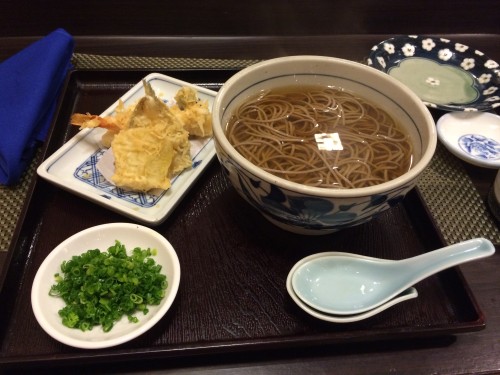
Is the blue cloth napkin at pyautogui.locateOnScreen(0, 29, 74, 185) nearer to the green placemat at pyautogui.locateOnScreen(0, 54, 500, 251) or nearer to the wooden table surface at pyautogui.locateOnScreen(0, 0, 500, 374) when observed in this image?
the green placemat at pyautogui.locateOnScreen(0, 54, 500, 251)

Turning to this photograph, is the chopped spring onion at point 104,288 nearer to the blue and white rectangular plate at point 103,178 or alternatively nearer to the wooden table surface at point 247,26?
the blue and white rectangular plate at point 103,178

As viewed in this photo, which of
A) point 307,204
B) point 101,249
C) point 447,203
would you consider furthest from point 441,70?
point 101,249

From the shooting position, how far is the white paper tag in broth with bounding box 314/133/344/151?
3.56 feet

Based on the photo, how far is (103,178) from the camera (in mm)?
1186

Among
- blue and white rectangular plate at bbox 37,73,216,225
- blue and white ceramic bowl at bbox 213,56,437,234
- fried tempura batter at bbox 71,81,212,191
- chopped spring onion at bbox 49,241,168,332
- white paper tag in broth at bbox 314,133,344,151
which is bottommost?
chopped spring onion at bbox 49,241,168,332

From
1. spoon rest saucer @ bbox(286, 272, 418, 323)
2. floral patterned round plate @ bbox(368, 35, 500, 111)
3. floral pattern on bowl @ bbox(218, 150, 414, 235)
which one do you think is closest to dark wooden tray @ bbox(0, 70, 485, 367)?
spoon rest saucer @ bbox(286, 272, 418, 323)

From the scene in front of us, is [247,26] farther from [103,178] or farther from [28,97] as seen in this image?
[103,178]

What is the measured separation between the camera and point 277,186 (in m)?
0.81

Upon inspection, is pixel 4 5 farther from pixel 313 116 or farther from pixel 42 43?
pixel 313 116

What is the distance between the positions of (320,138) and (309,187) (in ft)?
1.16

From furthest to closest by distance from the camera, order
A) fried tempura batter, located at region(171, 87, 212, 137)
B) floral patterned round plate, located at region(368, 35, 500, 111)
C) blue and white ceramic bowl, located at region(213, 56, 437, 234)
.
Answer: floral patterned round plate, located at region(368, 35, 500, 111)
fried tempura batter, located at region(171, 87, 212, 137)
blue and white ceramic bowl, located at region(213, 56, 437, 234)

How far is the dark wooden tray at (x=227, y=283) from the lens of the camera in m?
0.84

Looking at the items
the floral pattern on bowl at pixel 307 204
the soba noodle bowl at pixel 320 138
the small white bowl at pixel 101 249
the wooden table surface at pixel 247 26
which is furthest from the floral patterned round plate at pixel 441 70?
the small white bowl at pixel 101 249

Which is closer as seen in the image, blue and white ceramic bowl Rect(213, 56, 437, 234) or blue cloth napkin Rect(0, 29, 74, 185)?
blue and white ceramic bowl Rect(213, 56, 437, 234)
